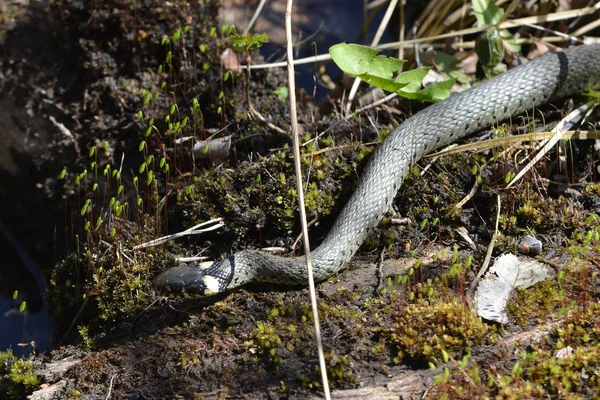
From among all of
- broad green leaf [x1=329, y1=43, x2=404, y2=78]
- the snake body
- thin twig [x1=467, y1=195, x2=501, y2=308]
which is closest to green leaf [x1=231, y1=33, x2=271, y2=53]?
broad green leaf [x1=329, y1=43, x2=404, y2=78]

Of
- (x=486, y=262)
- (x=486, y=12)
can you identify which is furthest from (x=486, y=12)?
(x=486, y=262)

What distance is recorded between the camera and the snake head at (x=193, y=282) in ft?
12.6

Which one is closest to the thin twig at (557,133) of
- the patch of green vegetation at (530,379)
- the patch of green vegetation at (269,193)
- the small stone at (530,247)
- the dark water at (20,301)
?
the small stone at (530,247)

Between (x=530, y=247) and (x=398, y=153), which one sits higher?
(x=398, y=153)

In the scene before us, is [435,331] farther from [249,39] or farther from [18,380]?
[18,380]

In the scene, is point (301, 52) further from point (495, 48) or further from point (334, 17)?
point (495, 48)

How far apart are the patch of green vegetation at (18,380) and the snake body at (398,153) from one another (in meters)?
0.91

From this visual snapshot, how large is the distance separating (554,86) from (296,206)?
2265 mm

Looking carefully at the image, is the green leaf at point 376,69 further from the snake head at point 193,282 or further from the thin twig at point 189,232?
the snake head at point 193,282

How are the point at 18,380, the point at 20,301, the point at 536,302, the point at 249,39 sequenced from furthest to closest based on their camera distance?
the point at 20,301 → the point at 249,39 → the point at 18,380 → the point at 536,302

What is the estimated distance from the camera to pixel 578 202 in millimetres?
4148

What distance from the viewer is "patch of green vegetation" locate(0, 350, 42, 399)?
143 inches

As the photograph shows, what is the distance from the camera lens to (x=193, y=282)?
386 centimetres

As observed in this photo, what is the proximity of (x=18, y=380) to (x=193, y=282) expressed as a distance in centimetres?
120
